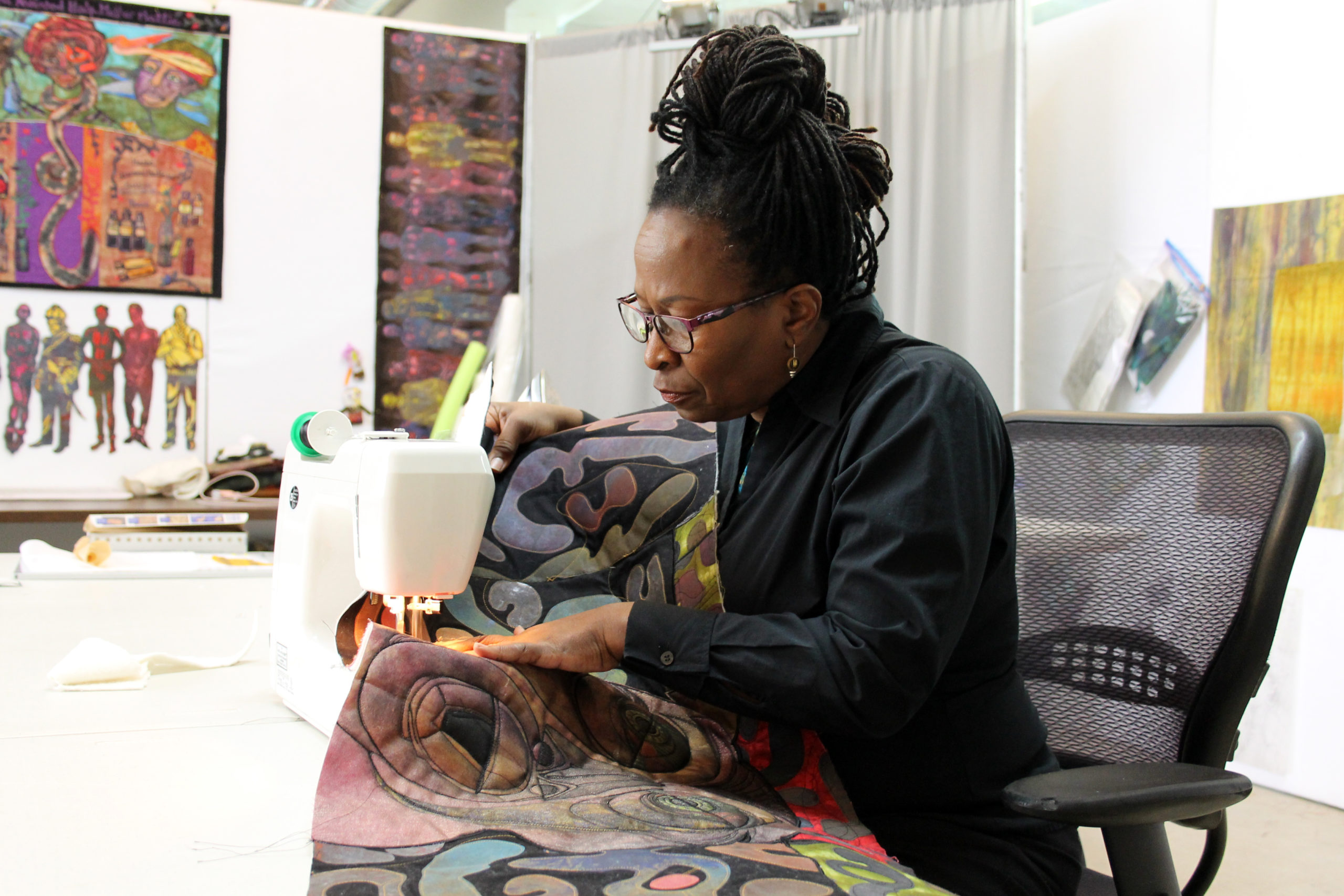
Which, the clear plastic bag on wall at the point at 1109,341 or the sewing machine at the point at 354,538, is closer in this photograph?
the sewing machine at the point at 354,538

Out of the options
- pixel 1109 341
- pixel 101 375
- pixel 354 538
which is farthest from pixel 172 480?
pixel 1109 341

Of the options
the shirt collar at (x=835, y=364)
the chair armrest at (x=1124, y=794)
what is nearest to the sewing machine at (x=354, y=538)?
the shirt collar at (x=835, y=364)

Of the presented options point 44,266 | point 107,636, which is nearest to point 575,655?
point 107,636

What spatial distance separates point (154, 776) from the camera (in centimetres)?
100

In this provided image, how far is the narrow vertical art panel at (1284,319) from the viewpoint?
2.75m

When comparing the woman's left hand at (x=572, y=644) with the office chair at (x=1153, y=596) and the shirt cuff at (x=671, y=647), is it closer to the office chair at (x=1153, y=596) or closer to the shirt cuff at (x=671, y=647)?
the shirt cuff at (x=671, y=647)

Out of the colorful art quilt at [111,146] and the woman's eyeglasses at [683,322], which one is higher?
the colorful art quilt at [111,146]

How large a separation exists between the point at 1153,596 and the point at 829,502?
51 centimetres

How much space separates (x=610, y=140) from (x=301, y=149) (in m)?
1.06

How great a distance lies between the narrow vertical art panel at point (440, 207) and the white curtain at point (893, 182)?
6.9 inches

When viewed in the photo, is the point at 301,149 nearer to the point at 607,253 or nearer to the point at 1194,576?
the point at 607,253

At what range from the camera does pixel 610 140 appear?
3799 mm

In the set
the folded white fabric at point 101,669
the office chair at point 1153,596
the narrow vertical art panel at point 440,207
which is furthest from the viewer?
the narrow vertical art panel at point 440,207

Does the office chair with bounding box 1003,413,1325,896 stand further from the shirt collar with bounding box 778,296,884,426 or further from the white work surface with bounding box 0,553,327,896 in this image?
the white work surface with bounding box 0,553,327,896
